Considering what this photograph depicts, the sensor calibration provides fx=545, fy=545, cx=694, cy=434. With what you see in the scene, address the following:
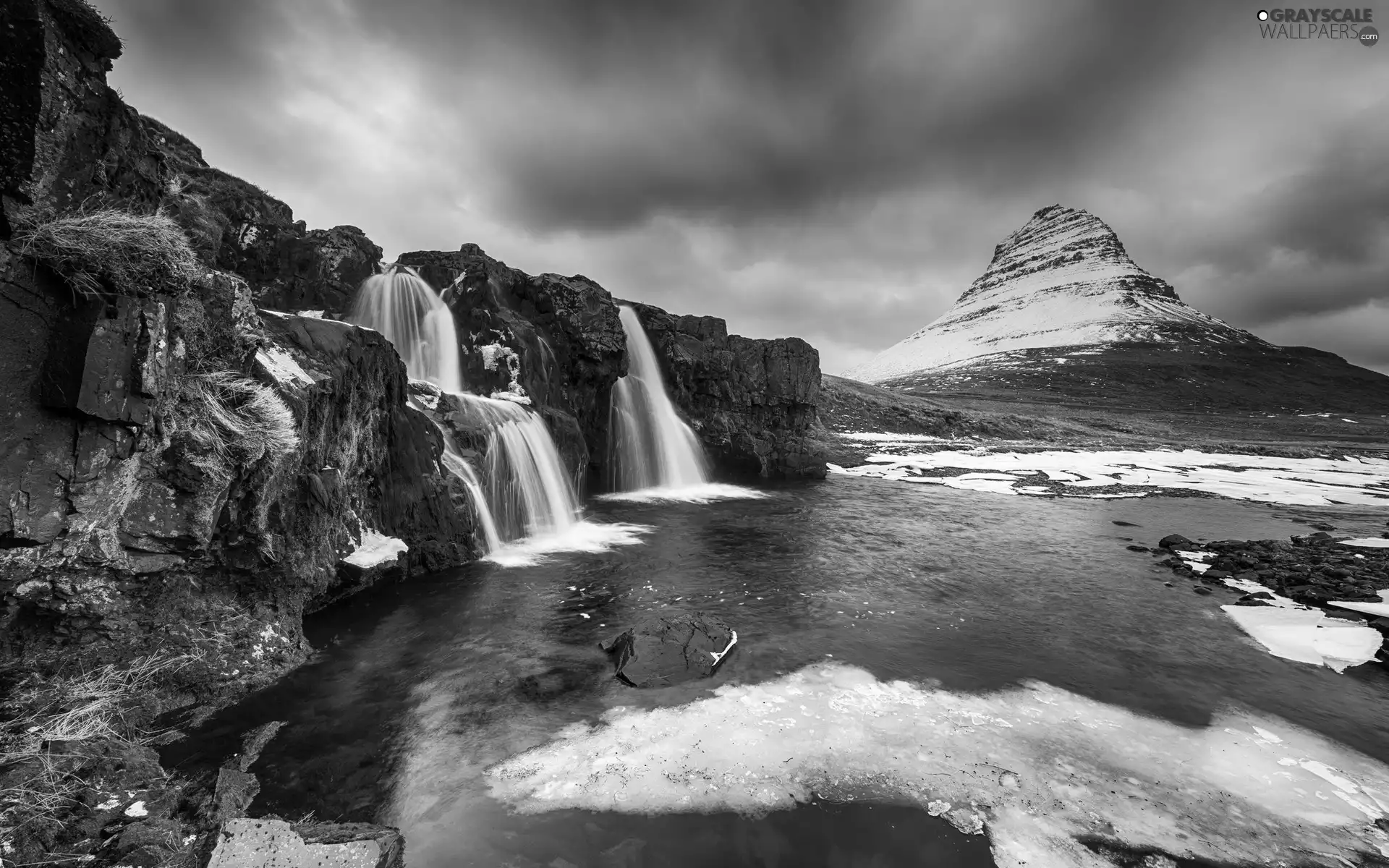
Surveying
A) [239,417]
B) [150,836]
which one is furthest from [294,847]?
[239,417]

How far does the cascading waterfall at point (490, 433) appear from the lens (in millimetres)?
16016

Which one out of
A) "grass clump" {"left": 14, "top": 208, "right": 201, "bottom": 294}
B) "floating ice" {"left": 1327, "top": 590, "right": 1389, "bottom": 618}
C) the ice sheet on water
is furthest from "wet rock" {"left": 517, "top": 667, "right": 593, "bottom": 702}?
"floating ice" {"left": 1327, "top": 590, "right": 1389, "bottom": 618}

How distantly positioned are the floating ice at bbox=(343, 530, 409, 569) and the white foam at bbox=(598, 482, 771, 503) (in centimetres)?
1321

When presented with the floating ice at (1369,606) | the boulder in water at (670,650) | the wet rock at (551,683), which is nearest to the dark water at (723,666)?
the wet rock at (551,683)

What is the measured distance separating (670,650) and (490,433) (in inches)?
419

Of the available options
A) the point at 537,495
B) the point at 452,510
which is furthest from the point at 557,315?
the point at 452,510

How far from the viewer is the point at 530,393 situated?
23.4m

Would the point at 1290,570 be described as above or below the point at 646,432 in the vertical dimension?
below

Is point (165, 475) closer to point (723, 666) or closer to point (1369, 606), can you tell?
point (723, 666)

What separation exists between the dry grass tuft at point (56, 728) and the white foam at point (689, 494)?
18.9 m

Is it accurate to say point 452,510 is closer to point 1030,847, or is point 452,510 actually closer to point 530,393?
point 530,393

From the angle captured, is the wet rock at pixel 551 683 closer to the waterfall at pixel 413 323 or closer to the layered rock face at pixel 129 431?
the layered rock face at pixel 129 431

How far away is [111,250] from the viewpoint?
6.01 metres

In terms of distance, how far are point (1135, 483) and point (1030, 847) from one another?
37186mm
